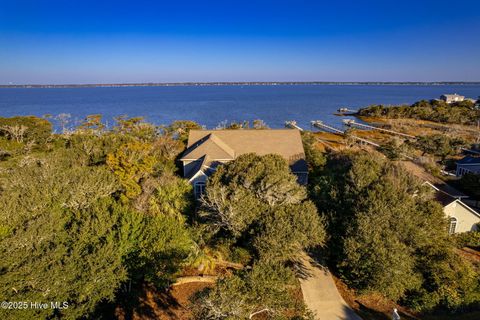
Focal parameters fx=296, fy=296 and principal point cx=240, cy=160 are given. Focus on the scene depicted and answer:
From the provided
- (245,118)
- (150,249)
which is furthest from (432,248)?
(245,118)

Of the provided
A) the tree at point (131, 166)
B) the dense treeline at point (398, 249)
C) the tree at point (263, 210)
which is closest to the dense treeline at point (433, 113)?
the dense treeline at point (398, 249)

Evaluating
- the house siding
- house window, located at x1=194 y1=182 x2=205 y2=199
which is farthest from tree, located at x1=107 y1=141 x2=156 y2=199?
the house siding

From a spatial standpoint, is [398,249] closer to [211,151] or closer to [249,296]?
[249,296]

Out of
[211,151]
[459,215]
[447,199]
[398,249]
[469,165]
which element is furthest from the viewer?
[469,165]

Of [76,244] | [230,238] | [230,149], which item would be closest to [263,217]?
[230,238]

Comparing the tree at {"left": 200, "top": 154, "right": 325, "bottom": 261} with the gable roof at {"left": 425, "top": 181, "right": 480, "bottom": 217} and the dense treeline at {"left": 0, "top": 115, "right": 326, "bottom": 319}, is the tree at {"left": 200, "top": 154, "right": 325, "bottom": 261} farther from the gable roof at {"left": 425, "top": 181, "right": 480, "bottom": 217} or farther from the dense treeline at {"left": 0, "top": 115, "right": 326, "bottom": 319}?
the gable roof at {"left": 425, "top": 181, "right": 480, "bottom": 217}

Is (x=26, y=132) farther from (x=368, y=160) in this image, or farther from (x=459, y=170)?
(x=459, y=170)
